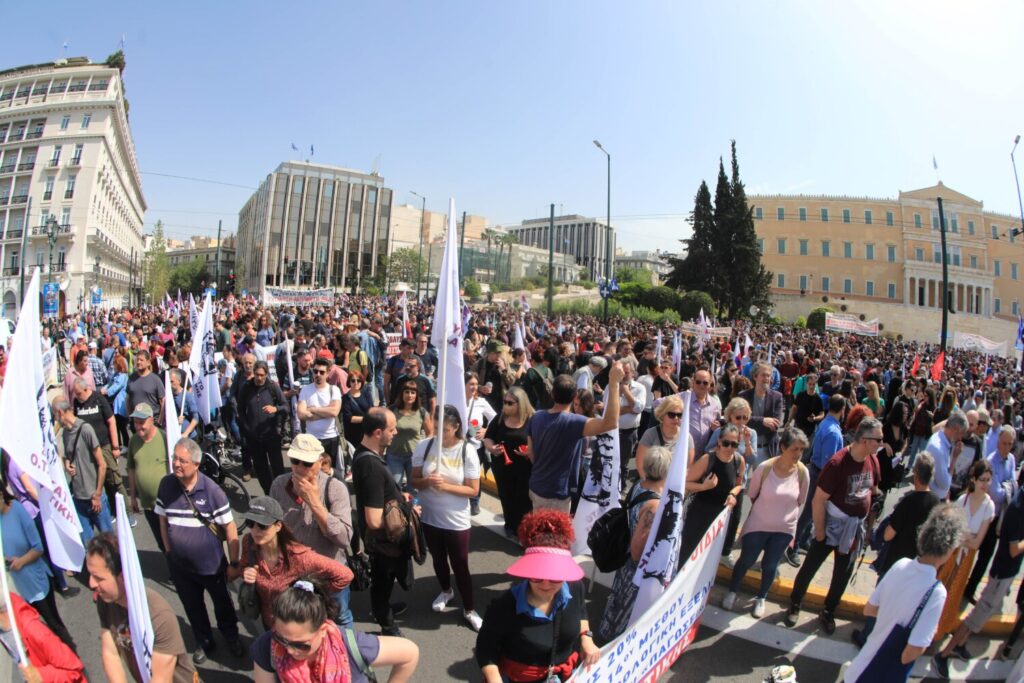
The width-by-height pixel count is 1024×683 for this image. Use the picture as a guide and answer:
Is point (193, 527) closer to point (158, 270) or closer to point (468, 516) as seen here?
point (468, 516)

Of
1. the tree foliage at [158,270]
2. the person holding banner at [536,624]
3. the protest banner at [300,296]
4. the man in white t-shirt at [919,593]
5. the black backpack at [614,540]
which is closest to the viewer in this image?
the person holding banner at [536,624]

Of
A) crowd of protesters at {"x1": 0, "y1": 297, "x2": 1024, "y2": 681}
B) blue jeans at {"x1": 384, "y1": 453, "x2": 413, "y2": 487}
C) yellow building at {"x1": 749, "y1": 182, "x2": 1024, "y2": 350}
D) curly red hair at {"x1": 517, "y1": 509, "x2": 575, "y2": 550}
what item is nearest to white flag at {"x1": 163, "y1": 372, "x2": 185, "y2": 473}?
crowd of protesters at {"x1": 0, "y1": 297, "x2": 1024, "y2": 681}

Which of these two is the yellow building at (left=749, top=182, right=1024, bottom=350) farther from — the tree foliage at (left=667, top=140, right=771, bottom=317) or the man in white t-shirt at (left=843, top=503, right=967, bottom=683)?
the man in white t-shirt at (left=843, top=503, right=967, bottom=683)

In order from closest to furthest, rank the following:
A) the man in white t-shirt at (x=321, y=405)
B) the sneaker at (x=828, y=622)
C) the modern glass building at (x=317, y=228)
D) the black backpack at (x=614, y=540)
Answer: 1. the black backpack at (x=614, y=540)
2. the sneaker at (x=828, y=622)
3. the man in white t-shirt at (x=321, y=405)
4. the modern glass building at (x=317, y=228)

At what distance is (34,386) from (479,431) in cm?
373

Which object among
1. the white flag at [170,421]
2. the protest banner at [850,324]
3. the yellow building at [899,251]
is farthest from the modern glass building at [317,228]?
the white flag at [170,421]

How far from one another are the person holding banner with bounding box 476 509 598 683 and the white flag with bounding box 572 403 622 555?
2.07 meters

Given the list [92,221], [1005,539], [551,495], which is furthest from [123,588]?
[92,221]

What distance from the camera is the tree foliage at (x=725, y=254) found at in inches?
2100

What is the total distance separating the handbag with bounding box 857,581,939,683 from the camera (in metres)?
3.14

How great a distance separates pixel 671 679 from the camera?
3934 mm

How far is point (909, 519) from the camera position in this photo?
414cm

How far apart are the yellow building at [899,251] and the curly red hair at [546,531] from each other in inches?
2915

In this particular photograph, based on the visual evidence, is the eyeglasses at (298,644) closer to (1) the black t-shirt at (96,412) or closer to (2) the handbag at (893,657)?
(2) the handbag at (893,657)
